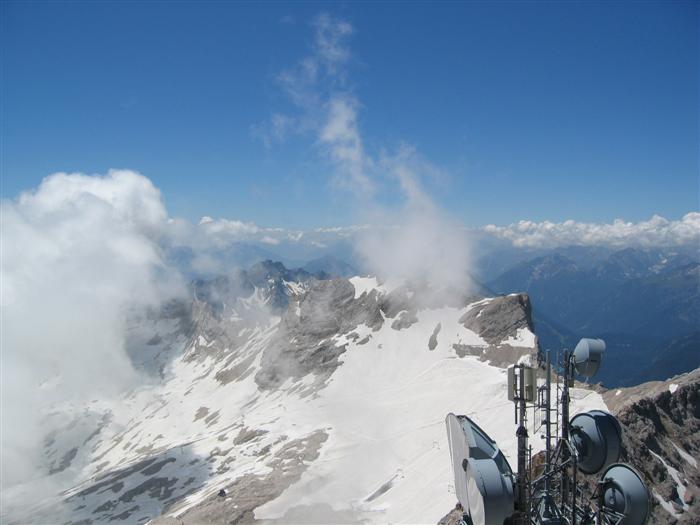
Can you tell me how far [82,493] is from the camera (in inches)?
4186

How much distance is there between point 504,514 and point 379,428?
251 feet

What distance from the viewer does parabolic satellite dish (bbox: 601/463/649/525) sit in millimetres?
14086

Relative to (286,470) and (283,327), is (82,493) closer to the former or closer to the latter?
(286,470)

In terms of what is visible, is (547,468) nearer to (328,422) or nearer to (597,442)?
(597,442)

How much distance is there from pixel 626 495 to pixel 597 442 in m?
2.09

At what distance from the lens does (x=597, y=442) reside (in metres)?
16.1

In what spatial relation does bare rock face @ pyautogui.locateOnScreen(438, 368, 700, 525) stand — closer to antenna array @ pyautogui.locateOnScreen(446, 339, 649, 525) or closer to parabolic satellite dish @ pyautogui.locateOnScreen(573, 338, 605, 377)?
antenna array @ pyautogui.locateOnScreen(446, 339, 649, 525)

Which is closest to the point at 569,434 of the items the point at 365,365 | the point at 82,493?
the point at 365,365

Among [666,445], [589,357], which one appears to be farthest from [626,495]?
[666,445]

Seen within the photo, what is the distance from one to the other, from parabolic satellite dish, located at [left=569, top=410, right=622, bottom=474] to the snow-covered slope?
37.9 meters

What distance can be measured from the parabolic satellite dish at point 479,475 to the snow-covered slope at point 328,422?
40.7 meters

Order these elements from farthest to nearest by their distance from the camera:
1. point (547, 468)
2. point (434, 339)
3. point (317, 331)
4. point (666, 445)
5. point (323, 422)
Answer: point (317, 331) < point (434, 339) < point (323, 422) < point (666, 445) < point (547, 468)

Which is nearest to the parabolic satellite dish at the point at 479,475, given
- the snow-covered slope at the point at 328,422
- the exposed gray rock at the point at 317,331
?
the snow-covered slope at the point at 328,422

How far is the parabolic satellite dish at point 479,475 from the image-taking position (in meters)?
11.9
